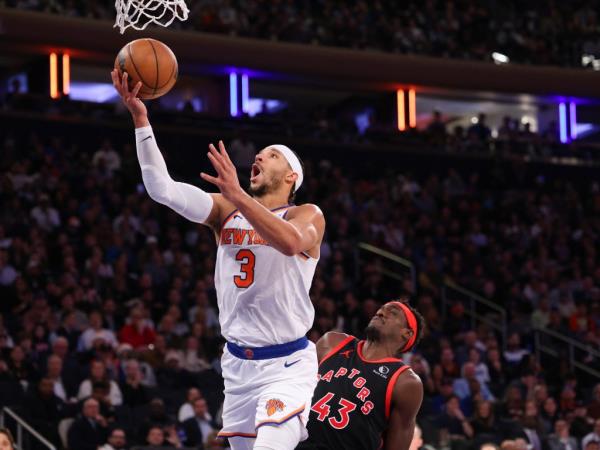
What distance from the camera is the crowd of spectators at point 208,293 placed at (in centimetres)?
1343

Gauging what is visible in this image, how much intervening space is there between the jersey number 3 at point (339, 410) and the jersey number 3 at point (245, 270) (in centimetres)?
133

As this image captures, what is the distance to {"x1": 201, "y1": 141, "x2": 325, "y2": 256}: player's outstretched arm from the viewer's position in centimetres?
562

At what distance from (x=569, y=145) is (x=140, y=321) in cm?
1566

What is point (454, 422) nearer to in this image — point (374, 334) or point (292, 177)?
point (374, 334)

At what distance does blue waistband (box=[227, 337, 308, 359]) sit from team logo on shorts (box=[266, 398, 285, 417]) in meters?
0.25

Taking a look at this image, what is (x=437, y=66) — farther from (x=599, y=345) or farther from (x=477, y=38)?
(x=599, y=345)

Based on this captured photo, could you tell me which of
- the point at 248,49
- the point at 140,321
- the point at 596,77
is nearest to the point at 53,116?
the point at 248,49

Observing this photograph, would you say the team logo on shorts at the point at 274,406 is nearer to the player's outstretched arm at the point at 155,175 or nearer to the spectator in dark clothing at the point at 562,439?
the player's outstretched arm at the point at 155,175

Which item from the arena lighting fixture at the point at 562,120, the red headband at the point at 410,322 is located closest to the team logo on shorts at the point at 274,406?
the red headband at the point at 410,322

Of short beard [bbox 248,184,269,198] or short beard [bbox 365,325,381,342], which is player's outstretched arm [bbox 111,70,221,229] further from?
short beard [bbox 365,325,381,342]

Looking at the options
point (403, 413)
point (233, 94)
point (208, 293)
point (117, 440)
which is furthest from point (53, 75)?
point (403, 413)

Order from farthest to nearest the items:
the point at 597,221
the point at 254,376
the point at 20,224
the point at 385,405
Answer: the point at 597,221 → the point at 20,224 → the point at 385,405 → the point at 254,376

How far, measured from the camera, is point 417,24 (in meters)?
27.2

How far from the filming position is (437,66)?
2652 cm
